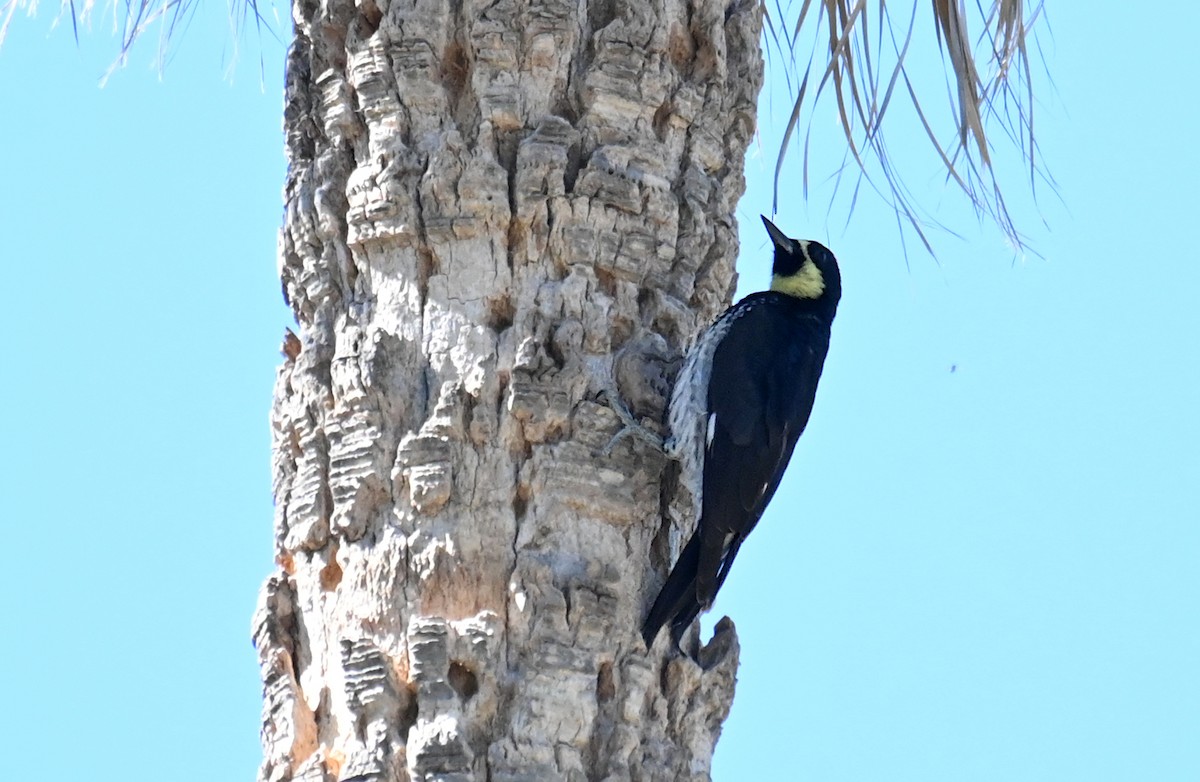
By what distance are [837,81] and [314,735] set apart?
2378 mm

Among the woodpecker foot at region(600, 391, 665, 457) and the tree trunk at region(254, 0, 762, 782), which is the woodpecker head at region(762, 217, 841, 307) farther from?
the woodpecker foot at region(600, 391, 665, 457)

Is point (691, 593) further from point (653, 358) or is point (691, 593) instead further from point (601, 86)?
point (601, 86)

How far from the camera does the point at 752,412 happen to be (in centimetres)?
445

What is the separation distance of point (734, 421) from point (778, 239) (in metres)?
1.26

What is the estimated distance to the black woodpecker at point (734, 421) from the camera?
365 centimetres

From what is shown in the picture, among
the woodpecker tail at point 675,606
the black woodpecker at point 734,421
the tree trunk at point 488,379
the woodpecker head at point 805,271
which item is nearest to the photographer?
the tree trunk at point 488,379

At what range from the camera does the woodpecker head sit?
5.33 m

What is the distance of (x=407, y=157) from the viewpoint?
3.76 metres

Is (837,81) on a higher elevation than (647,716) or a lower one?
higher

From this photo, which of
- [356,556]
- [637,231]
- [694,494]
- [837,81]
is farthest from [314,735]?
[837,81]

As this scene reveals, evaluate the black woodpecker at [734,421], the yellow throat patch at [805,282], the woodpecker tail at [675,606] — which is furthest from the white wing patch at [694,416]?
the yellow throat patch at [805,282]

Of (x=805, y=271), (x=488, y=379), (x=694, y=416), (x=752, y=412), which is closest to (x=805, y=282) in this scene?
(x=805, y=271)

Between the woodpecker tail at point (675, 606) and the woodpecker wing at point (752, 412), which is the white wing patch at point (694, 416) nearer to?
the woodpecker wing at point (752, 412)

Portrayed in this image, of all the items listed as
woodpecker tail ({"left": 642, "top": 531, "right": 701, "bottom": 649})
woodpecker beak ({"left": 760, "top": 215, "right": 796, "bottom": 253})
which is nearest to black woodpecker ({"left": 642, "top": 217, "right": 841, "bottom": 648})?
woodpecker tail ({"left": 642, "top": 531, "right": 701, "bottom": 649})
